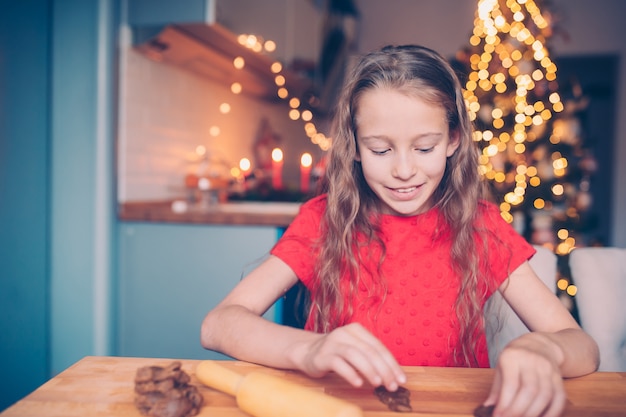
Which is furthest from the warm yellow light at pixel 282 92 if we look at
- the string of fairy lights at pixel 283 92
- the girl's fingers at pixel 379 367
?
the girl's fingers at pixel 379 367

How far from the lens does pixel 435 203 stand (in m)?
1.10

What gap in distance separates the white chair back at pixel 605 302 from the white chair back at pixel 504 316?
0.06 m

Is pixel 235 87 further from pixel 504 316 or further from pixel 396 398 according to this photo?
pixel 396 398

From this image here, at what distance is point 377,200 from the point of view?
3.64 feet

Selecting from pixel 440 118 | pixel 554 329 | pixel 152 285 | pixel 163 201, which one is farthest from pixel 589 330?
pixel 163 201

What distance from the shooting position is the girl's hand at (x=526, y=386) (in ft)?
1.75

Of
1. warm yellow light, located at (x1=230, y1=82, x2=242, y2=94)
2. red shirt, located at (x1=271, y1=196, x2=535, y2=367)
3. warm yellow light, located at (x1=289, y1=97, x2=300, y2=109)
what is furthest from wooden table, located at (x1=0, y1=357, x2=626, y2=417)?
warm yellow light, located at (x1=289, y1=97, x2=300, y2=109)

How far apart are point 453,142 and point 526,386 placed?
23.5 inches

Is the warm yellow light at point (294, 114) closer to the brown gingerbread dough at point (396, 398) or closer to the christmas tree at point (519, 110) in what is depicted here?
the christmas tree at point (519, 110)

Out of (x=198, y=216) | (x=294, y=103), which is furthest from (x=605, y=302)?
(x=294, y=103)

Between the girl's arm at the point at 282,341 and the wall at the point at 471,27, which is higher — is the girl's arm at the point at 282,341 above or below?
below

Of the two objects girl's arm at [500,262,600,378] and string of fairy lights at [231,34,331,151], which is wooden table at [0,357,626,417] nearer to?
girl's arm at [500,262,600,378]

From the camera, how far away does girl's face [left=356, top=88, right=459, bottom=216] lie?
91 centimetres

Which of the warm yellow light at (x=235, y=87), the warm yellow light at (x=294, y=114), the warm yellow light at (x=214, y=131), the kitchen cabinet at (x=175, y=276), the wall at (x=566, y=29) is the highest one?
the wall at (x=566, y=29)
